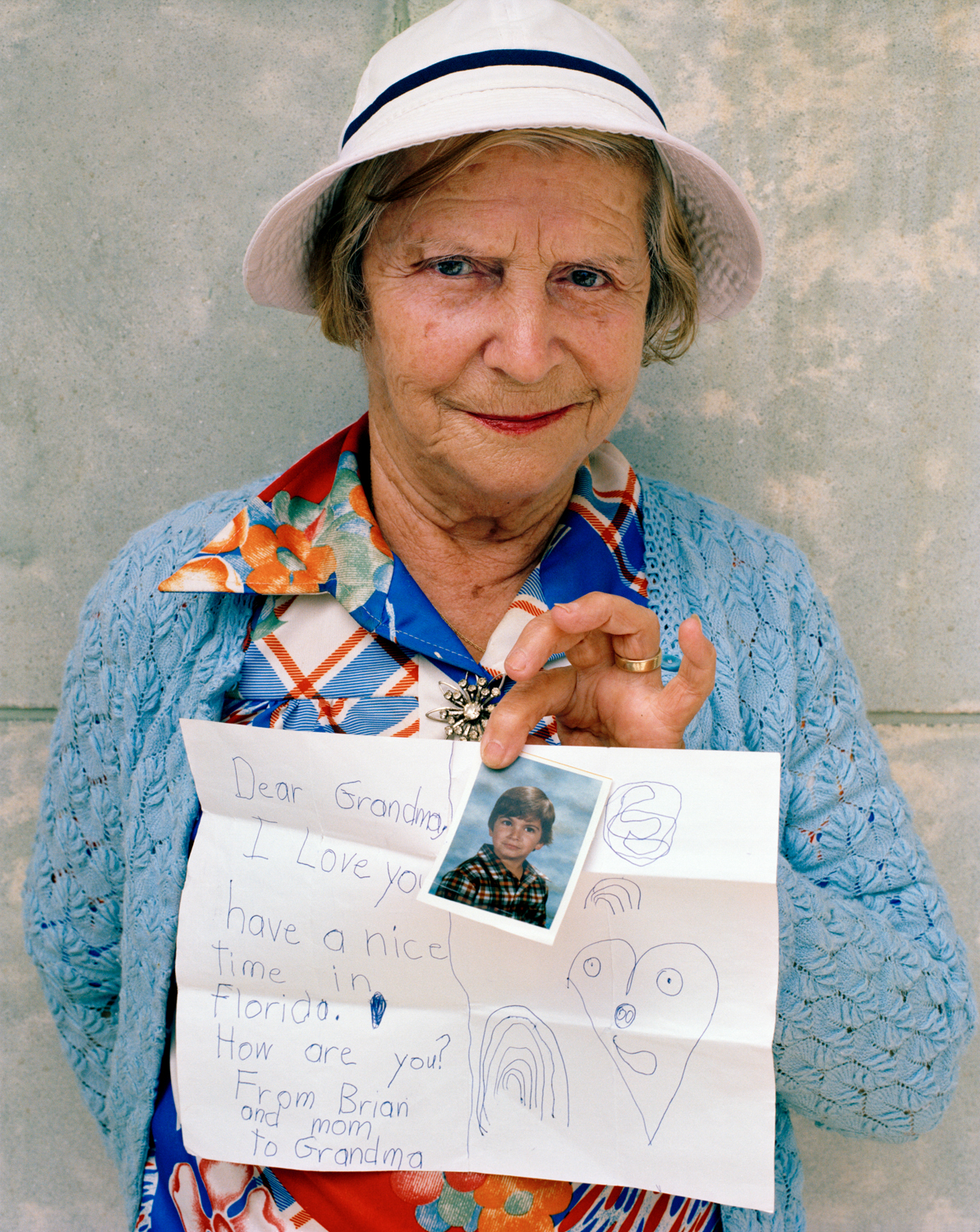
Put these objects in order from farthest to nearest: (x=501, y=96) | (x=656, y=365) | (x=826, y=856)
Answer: (x=656, y=365) < (x=826, y=856) < (x=501, y=96)

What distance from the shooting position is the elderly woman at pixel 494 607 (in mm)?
1146

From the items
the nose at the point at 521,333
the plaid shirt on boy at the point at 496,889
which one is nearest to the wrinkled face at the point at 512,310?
the nose at the point at 521,333

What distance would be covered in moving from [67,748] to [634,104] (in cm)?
125

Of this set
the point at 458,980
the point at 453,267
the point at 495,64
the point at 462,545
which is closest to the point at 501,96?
the point at 495,64

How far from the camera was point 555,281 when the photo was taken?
120 cm

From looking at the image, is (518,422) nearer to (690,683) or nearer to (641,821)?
(690,683)

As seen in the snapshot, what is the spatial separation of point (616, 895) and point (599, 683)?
25 centimetres

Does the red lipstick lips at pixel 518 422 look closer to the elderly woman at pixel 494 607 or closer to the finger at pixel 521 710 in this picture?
the elderly woman at pixel 494 607

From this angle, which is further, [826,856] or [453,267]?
[826,856]

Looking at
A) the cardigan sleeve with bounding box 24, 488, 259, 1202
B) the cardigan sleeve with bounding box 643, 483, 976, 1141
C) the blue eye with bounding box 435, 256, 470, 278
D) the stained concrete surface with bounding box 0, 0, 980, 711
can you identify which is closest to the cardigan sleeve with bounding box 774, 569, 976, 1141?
the cardigan sleeve with bounding box 643, 483, 976, 1141

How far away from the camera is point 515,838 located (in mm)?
1007

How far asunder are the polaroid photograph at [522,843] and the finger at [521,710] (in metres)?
0.03

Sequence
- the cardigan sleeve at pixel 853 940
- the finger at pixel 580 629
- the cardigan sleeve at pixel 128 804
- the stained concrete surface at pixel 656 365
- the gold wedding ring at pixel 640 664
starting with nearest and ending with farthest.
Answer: the finger at pixel 580 629
the gold wedding ring at pixel 640 664
the cardigan sleeve at pixel 853 940
the cardigan sleeve at pixel 128 804
the stained concrete surface at pixel 656 365

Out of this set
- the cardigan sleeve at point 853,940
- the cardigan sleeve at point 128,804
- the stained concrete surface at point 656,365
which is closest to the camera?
the cardigan sleeve at point 853,940
